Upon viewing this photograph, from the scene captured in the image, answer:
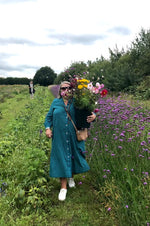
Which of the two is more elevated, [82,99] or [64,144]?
[82,99]

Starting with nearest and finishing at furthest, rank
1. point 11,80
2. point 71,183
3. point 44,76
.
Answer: point 71,183
point 44,76
point 11,80

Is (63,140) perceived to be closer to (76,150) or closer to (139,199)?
(76,150)

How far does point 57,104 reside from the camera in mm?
3564

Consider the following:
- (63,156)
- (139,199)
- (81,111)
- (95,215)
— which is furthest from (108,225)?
(81,111)

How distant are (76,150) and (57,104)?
2.52 ft

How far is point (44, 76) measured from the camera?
214 ft

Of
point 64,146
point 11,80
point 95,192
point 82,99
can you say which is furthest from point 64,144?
point 11,80

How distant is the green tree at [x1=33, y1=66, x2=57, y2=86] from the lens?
65500mm

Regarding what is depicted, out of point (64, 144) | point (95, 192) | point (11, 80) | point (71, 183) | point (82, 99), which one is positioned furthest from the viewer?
point (11, 80)

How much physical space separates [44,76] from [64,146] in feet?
208

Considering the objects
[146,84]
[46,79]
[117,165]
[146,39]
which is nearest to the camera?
[117,165]

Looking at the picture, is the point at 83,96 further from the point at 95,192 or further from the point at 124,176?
the point at 95,192

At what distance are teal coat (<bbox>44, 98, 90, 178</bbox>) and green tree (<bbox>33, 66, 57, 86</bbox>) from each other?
6242cm

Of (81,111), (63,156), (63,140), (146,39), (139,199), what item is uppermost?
(146,39)
